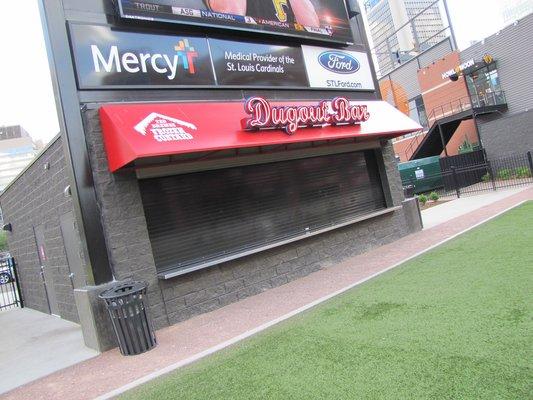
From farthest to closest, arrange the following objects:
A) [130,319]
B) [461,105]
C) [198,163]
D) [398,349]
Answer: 1. [461,105]
2. [198,163]
3. [130,319]
4. [398,349]

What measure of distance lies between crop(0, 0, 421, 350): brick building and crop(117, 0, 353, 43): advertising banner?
0.20 feet

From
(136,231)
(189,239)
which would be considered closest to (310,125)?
(189,239)

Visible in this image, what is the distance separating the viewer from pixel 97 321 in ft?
22.6

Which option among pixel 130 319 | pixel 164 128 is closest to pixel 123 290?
pixel 130 319

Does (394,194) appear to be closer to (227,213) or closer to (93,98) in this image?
(227,213)

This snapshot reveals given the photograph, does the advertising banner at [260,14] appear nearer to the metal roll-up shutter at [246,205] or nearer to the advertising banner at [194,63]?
the advertising banner at [194,63]

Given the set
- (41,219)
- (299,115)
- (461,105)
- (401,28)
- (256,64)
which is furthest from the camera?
(401,28)

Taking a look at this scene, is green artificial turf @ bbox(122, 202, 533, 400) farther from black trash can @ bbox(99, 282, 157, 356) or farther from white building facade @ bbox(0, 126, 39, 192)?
white building facade @ bbox(0, 126, 39, 192)

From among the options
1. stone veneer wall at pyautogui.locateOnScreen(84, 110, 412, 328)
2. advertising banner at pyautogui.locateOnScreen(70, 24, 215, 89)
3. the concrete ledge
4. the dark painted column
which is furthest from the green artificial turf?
advertising banner at pyautogui.locateOnScreen(70, 24, 215, 89)

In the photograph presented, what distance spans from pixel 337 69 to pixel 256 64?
9.08 ft

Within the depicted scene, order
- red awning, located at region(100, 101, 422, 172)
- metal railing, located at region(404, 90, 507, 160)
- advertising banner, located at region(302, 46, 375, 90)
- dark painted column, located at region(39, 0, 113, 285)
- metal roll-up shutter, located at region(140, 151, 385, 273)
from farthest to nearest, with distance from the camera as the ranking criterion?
metal railing, located at region(404, 90, 507, 160), advertising banner, located at region(302, 46, 375, 90), metal roll-up shutter, located at region(140, 151, 385, 273), dark painted column, located at region(39, 0, 113, 285), red awning, located at region(100, 101, 422, 172)

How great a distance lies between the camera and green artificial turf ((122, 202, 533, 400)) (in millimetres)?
3752

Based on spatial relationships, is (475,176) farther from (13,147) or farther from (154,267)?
(13,147)

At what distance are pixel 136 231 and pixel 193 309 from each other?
1724 mm
